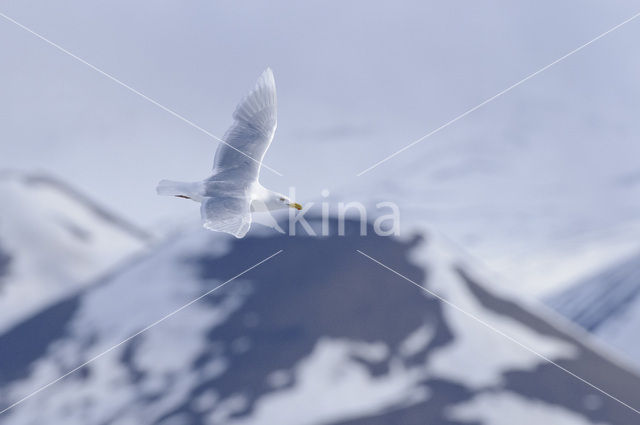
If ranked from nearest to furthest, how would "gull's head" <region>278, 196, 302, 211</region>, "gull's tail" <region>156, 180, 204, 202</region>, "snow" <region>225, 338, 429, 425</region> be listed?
"gull's tail" <region>156, 180, 204, 202</region>, "gull's head" <region>278, 196, 302, 211</region>, "snow" <region>225, 338, 429, 425</region>

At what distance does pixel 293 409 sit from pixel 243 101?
34.1ft

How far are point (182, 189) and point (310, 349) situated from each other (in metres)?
11.2

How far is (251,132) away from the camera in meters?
12.6

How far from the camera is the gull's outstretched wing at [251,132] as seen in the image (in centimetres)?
1245

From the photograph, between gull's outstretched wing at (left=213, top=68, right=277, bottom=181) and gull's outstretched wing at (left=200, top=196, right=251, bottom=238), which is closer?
gull's outstretched wing at (left=200, top=196, right=251, bottom=238)

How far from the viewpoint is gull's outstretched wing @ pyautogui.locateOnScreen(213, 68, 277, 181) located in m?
12.4

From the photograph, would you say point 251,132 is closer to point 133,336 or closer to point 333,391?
point 333,391

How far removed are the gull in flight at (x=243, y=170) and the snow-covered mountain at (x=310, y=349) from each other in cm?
960

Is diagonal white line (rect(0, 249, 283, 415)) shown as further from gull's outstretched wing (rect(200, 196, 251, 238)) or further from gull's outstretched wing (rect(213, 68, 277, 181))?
gull's outstretched wing (rect(200, 196, 251, 238))

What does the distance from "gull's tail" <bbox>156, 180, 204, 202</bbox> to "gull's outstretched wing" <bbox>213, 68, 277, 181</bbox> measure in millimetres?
511

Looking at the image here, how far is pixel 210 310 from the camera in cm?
2531

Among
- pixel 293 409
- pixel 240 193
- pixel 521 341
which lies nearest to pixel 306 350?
pixel 293 409

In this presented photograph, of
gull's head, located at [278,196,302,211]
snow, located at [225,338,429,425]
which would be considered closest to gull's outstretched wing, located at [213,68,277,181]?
gull's head, located at [278,196,302,211]

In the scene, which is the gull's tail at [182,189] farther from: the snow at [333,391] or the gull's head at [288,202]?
the snow at [333,391]
